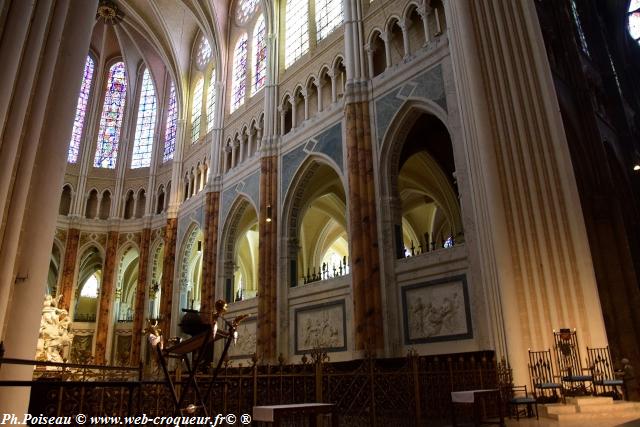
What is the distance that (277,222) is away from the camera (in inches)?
645

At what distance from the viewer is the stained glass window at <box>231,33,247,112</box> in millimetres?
20906

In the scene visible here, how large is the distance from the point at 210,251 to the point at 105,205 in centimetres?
1049

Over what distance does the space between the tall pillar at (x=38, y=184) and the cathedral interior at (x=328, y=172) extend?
2 cm

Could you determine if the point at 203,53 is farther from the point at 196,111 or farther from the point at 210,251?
the point at 210,251

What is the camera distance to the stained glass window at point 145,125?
27688 millimetres

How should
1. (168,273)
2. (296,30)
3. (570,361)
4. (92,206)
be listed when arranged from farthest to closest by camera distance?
(92,206), (168,273), (296,30), (570,361)

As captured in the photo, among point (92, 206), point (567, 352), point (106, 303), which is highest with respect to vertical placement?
point (92, 206)

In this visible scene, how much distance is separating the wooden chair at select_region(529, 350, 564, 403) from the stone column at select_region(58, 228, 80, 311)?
68.6ft

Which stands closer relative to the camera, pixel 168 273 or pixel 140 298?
pixel 168 273

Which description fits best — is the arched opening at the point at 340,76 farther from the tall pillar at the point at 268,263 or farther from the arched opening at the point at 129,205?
the arched opening at the point at 129,205

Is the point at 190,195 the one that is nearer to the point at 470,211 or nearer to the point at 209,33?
the point at 209,33

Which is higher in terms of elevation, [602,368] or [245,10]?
[245,10]

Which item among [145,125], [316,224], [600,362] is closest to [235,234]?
[316,224]

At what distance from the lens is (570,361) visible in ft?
27.9
